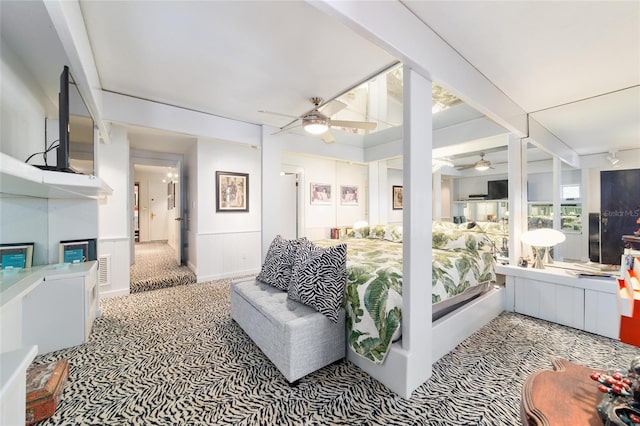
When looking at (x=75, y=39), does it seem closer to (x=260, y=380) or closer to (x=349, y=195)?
(x=260, y=380)

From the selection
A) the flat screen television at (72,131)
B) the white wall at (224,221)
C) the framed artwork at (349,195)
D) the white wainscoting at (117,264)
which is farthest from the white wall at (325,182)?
the flat screen television at (72,131)

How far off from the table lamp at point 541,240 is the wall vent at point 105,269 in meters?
5.43

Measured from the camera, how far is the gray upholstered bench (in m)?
1.77

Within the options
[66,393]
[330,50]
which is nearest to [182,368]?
[66,393]

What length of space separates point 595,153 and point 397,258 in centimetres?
424

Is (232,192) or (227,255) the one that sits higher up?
(232,192)

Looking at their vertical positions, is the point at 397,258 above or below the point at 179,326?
above

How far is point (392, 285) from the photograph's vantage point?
189 cm

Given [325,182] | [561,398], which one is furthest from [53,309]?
[325,182]

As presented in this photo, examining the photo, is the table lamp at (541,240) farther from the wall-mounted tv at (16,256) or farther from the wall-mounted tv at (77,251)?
the wall-mounted tv at (16,256)

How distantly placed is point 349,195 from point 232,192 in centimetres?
265

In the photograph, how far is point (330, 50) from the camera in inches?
83.9

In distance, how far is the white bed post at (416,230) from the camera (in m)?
1.71

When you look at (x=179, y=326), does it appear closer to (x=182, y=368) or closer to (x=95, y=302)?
(x=182, y=368)
